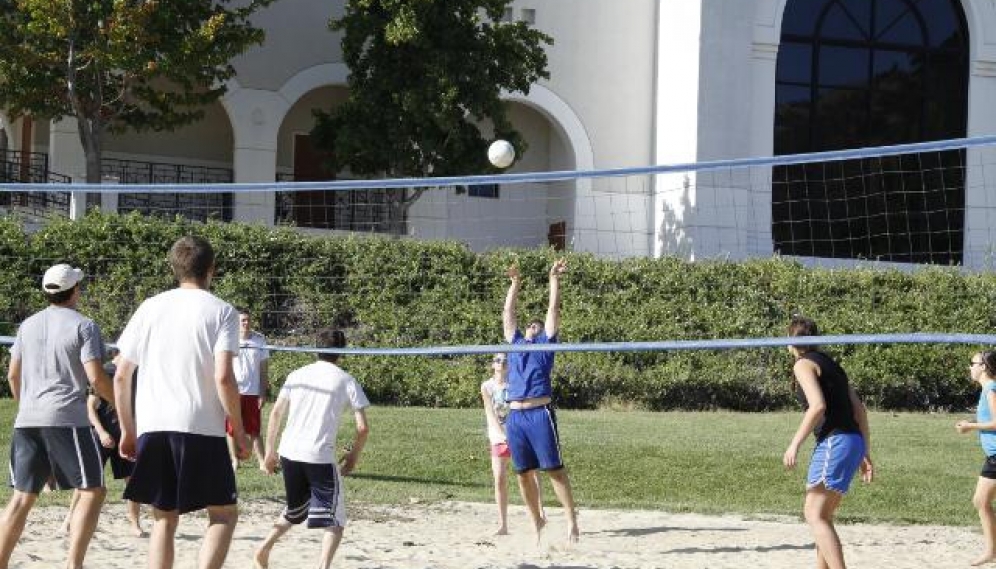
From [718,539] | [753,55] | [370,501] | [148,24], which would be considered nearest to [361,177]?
[148,24]

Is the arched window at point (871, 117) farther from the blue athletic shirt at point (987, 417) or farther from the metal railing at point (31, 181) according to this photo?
the blue athletic shirt at point (987, 417)

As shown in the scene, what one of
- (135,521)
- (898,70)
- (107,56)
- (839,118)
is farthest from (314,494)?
(898,70)

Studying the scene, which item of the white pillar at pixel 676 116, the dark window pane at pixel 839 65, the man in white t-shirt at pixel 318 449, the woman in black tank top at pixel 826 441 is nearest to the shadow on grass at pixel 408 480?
the man in white t-shirt at pixel 318 449

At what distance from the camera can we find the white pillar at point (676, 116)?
23.8 meters

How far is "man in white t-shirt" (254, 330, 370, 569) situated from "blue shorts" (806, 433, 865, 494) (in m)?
2.36

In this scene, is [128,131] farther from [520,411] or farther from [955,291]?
[520,411]

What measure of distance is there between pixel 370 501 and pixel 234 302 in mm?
5861

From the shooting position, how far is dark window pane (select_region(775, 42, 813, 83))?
2605 cm

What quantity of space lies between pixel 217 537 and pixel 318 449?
4.81 ft

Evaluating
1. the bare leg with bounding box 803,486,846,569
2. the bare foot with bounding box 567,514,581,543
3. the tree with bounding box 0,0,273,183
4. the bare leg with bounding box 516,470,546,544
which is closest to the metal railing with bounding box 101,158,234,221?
the tree with bounding box 0,0,273,183

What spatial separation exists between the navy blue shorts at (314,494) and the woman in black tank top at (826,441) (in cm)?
233

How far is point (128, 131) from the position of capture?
24.6 meters

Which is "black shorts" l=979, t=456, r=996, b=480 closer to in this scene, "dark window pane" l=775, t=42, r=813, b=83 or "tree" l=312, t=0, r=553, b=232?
"tree" l=312, t=0, r=553, b=232

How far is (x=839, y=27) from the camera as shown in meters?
26.2
